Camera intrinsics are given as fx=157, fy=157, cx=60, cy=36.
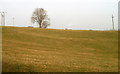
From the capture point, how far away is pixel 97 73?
1081 cm

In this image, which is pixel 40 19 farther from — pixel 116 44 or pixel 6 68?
pixel 6 68

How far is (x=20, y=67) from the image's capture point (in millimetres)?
9953

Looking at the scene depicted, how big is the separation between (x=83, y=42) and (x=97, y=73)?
25.4 m

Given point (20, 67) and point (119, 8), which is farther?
point (119, 8)

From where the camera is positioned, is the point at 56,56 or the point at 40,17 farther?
the point at 40,17

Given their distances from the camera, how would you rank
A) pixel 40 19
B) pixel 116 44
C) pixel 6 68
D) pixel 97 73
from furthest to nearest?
pixel 40 19 → pixel 116 44 → pixel 97 73 → pixel 6 68

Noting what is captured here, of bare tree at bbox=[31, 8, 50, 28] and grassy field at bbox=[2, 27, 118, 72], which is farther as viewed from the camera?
bare tree at bbox=[31, 8, 50, 28]

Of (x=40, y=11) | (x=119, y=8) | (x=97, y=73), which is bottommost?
(x=97, y=73)

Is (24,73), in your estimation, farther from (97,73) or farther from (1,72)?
(97,73)

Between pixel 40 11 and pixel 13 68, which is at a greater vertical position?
pixel 40 11

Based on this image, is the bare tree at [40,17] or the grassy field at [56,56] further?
the bare tree at [40,17]

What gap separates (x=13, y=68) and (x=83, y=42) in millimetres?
27705

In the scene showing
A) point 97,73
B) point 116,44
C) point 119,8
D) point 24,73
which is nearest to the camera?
point 24,73

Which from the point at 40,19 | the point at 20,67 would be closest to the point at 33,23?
the point at 40,19
